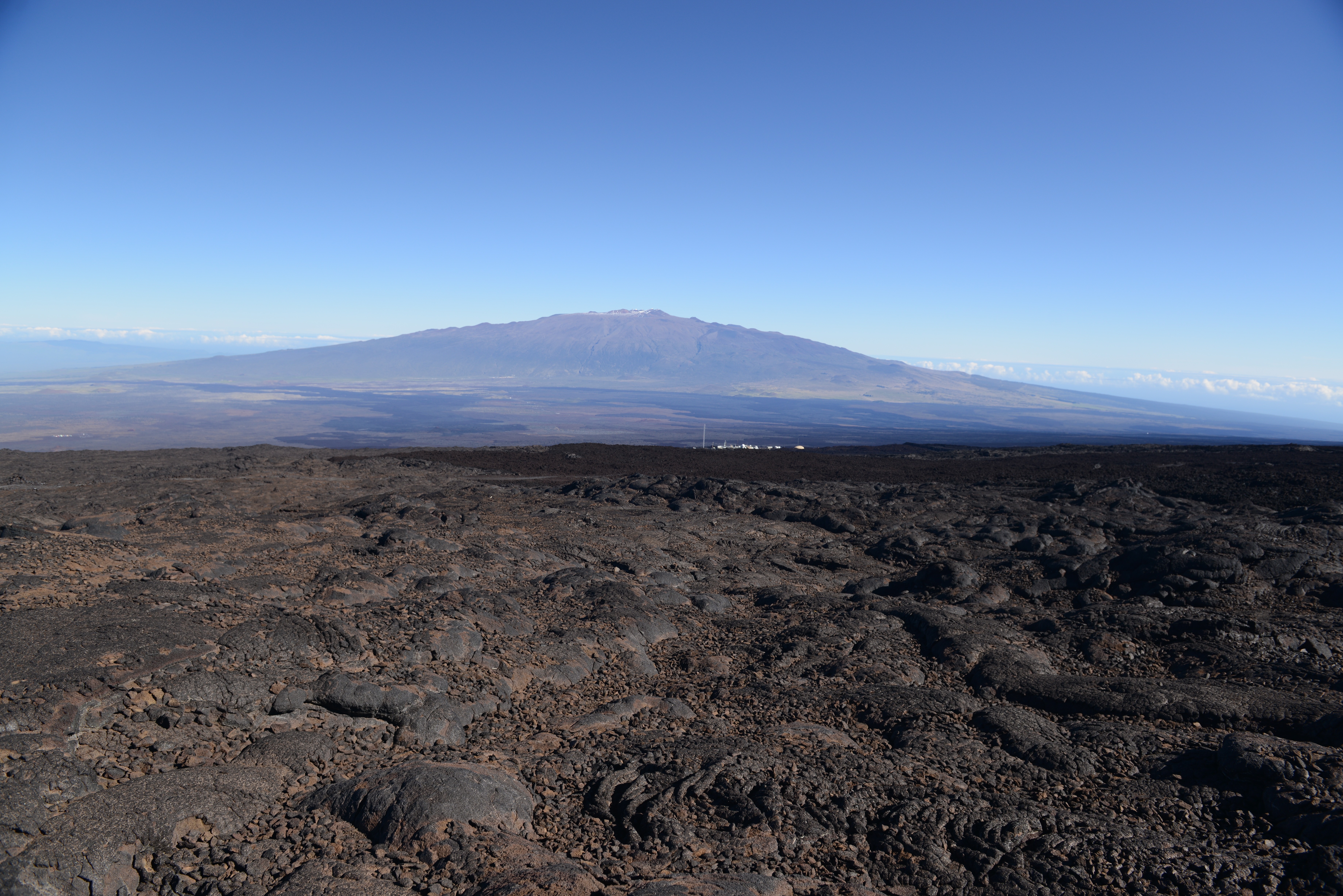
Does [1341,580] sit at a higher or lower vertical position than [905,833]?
higher

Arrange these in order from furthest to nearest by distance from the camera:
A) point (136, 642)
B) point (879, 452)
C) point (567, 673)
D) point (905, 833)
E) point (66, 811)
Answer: point (879, 452)
point (567, 673)
point (136, 642)
point (905, 833)
point (66, 811)

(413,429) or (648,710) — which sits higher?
(648,710)

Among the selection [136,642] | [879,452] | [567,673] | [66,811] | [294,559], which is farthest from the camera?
[879,452]

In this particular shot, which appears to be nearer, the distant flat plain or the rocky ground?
the rocky ground

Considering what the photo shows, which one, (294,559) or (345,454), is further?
(345,454)

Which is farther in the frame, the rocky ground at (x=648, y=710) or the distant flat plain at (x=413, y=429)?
the distant flat plain at (x=413, y=429)

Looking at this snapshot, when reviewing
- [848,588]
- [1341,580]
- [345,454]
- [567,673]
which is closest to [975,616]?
[848,588]

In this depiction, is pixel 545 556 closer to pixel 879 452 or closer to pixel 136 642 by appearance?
pixel 136 642

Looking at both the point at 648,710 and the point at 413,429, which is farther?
the point at 413,429
